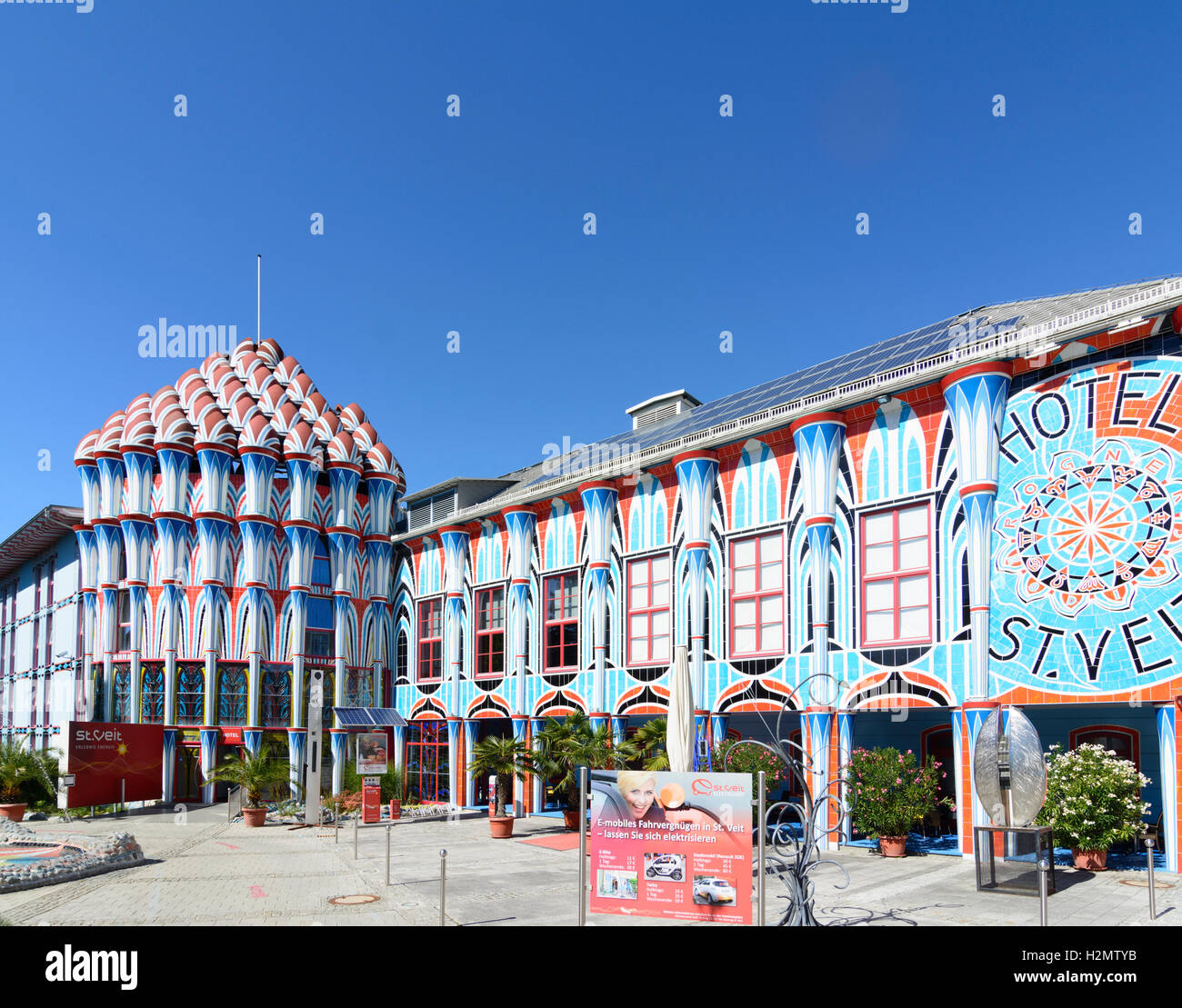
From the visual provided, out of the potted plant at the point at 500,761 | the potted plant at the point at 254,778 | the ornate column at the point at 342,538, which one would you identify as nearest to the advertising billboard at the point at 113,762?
the potted plant at the point at 254,778

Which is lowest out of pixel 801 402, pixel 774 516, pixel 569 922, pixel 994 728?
pixel 569 922

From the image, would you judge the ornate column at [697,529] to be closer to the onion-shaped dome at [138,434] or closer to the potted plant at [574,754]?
the potted plant at [574,754]

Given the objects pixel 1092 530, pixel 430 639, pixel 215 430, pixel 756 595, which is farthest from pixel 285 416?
pixel 1092 530

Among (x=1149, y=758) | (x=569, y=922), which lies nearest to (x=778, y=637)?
(x=1149, y=758)

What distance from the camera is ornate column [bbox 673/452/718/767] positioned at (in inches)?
1184

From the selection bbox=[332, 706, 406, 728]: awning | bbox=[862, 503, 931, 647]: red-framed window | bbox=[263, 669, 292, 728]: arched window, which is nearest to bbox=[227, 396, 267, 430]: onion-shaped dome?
bbox=[263, 669, 292, 728]: arched window

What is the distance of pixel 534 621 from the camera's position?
121ft

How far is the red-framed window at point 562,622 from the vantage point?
35188 millimetres

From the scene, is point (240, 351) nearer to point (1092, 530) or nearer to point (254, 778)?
point (254, 778)

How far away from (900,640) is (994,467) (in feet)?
16.5

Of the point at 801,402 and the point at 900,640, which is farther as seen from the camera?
the point at 801,402

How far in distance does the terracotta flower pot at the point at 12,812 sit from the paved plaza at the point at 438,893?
38.6 feet

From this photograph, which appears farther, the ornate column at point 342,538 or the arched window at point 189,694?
the ornate column at point 342,538
